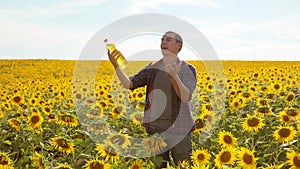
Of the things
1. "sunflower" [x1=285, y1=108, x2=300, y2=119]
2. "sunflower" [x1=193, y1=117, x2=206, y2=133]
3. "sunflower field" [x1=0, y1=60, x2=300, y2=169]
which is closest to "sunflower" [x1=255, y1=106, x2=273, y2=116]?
"sunflower field" [x1=0, y1=60, x2=300, y2=169]

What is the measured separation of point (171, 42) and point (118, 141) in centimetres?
118

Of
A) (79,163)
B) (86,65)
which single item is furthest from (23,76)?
(79,163)

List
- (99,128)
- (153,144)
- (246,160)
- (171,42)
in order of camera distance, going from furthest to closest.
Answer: (99,128) → (171,42) → (246,160) → (153,144)

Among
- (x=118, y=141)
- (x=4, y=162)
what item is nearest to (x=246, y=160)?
(x=118, y=141)

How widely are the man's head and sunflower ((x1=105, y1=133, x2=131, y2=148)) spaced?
3.42 ft

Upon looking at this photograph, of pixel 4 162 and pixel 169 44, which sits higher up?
pixel 169 44

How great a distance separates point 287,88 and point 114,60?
5.08 m

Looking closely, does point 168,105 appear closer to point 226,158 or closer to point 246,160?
point 226,158

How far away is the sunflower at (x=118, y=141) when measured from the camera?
3.56 metres

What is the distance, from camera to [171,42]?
4375 millimetres

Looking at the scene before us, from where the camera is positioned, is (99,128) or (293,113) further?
(293,113)

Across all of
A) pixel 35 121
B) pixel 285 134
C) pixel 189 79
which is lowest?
pixel 285 134

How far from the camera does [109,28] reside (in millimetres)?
4312

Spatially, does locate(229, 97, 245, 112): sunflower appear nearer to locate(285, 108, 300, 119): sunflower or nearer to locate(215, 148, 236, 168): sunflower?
locate(285, 108, 300, 119): sunflower
